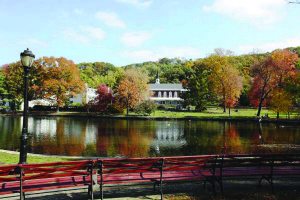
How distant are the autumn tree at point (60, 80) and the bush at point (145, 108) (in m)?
18.9

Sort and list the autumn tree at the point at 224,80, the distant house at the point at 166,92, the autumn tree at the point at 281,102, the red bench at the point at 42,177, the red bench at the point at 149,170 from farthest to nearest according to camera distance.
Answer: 1. the distant house at the point at 166,92
2. the autumn tree at the point at 224,80
3. the autumn tree at the point at 281,102
4. the red bench at the point at 149,170
5. the red bench at the point at 42,177

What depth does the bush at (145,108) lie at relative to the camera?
221 feet

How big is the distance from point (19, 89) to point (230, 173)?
260 ft

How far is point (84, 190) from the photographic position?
37.1 ft

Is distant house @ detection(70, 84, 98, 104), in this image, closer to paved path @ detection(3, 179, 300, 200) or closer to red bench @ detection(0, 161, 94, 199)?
paved path @ detection(3, 179, 300, 200)

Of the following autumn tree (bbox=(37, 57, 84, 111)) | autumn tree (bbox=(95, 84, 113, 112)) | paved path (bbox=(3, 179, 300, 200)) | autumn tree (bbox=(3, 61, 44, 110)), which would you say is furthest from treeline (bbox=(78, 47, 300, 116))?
paved path (bbox=(3, 179, 300, 200))

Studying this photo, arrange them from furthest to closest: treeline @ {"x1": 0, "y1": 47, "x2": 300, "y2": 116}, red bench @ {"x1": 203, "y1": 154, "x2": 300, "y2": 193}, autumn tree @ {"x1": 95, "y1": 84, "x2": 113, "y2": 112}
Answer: autumn tree @ {"x1": 95, "y1": 84, "x2": 113, "y2": 112}
treeline @ {"x1": 0, "y1": 47, "x2": 300, "y2": 116}
red bench @ {"x1": 203, "y1": 154, "x2": 300, "y2": 193}

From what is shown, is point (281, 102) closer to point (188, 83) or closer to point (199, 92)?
point (199, 92)

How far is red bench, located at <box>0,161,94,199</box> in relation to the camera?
9.45m

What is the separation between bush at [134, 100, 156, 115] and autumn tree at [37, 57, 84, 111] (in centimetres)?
1887

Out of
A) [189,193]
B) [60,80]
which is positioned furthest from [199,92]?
[189,193]

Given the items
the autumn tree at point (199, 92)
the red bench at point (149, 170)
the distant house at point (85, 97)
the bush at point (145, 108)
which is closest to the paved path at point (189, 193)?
the red bench at point (149, 170)

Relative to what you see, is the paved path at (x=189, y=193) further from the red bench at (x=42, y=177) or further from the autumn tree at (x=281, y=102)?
the autumn tree at (x=281, y=102)

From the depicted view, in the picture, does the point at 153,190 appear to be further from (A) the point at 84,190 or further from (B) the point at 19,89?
(B) the point at 19,89
